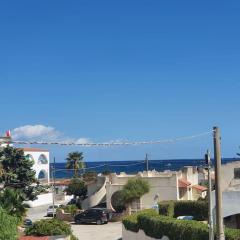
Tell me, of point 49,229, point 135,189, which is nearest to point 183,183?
point 135,189

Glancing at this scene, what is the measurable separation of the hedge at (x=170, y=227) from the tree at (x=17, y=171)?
21285 mm

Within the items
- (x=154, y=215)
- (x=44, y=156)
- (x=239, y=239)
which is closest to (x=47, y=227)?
(x=154, y=215)

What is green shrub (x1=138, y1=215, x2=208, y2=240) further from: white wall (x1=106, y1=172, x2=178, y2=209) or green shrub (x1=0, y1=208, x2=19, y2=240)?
white wall (x1=106, y1=172, x2=178, y2=209)

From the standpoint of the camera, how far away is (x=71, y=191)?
243ft

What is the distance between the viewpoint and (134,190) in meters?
56.6

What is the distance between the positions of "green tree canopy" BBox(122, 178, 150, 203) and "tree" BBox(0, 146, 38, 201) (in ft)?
30.8

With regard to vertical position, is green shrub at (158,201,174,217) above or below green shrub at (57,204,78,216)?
above

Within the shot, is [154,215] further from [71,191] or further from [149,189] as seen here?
[71,191]

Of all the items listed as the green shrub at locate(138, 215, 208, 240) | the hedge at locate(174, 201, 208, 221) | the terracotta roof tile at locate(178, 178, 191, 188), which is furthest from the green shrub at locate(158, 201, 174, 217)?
the terracotta roof tile at locate(178, 178, 191, 188)

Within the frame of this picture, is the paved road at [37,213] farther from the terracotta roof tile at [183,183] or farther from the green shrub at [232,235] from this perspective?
the green shrub at [232,235]

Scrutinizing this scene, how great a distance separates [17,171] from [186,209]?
65.3 ft

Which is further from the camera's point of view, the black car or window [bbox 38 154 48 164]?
window [bbox 38 154 48 164]

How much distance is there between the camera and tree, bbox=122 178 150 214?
56.5 meters

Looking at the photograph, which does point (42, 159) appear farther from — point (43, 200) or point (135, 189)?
point (135, 189)
